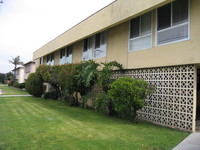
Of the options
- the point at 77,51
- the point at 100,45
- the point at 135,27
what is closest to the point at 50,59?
the point at 77,51

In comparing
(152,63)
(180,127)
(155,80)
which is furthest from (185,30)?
(180,127)

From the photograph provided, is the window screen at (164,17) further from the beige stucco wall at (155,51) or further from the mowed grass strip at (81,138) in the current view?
the mowed grass strip at (81,138)

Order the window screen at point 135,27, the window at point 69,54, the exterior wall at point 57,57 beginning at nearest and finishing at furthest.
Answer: the window screen at point 135,27 < the window at point 69,54 < the exterior wall at point 57,57

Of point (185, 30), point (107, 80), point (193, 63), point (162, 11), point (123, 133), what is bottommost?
point (123, 133)

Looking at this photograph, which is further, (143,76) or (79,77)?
(79,77)

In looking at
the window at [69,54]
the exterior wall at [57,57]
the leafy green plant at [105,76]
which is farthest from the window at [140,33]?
the exterior wall at [57,57]

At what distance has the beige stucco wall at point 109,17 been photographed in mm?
7547

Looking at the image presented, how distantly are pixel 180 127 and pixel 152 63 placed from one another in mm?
3024

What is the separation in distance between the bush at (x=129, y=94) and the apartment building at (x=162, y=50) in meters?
1.04

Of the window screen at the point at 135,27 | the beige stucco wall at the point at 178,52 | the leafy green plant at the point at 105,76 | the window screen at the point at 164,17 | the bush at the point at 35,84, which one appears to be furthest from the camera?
the bush at the point at 35,84

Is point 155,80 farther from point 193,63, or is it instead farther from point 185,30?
point 185,30

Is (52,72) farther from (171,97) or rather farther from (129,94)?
(171,97)

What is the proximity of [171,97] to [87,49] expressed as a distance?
8428 mm

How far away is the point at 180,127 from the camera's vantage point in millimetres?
6656
